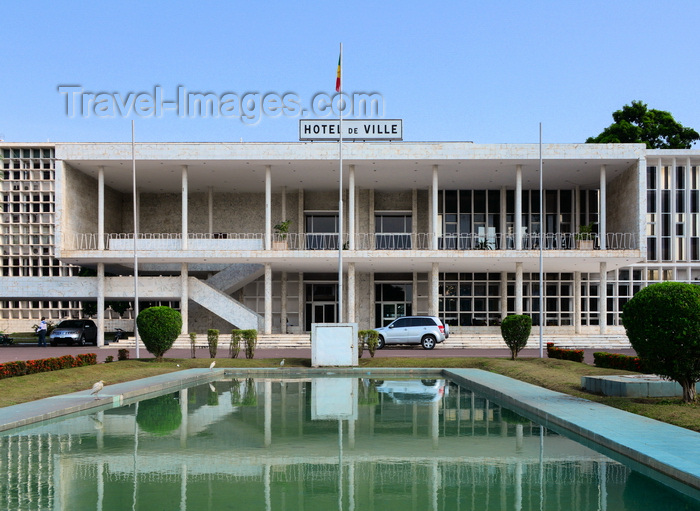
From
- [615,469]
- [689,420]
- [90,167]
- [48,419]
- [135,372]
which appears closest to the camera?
[615,469]

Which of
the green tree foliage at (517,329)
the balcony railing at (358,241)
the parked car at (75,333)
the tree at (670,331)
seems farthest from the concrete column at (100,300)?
the tree at (670,331)

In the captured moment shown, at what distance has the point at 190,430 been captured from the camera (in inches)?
500

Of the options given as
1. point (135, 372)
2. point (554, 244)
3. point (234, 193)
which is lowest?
point (135, 372)

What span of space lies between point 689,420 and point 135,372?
16159 millimetres

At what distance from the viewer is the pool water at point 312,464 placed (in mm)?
8016

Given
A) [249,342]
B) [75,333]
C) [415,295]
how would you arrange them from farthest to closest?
[415,295], [75,333], [249,342]

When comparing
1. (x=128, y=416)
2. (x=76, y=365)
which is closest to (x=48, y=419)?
(x=128, y=416)

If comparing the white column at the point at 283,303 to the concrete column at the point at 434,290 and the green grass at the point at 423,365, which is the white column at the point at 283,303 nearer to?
the concrete column at the point at 434,290

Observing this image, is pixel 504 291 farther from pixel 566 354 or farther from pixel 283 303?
pixel 566 354

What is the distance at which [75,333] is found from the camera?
40.8 m

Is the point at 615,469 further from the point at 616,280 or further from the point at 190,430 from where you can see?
the point at 616,280

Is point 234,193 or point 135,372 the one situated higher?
point 234,193

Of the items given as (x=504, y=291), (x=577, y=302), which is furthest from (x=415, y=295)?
(x=577, y=302)

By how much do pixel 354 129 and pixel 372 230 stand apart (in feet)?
28.1
